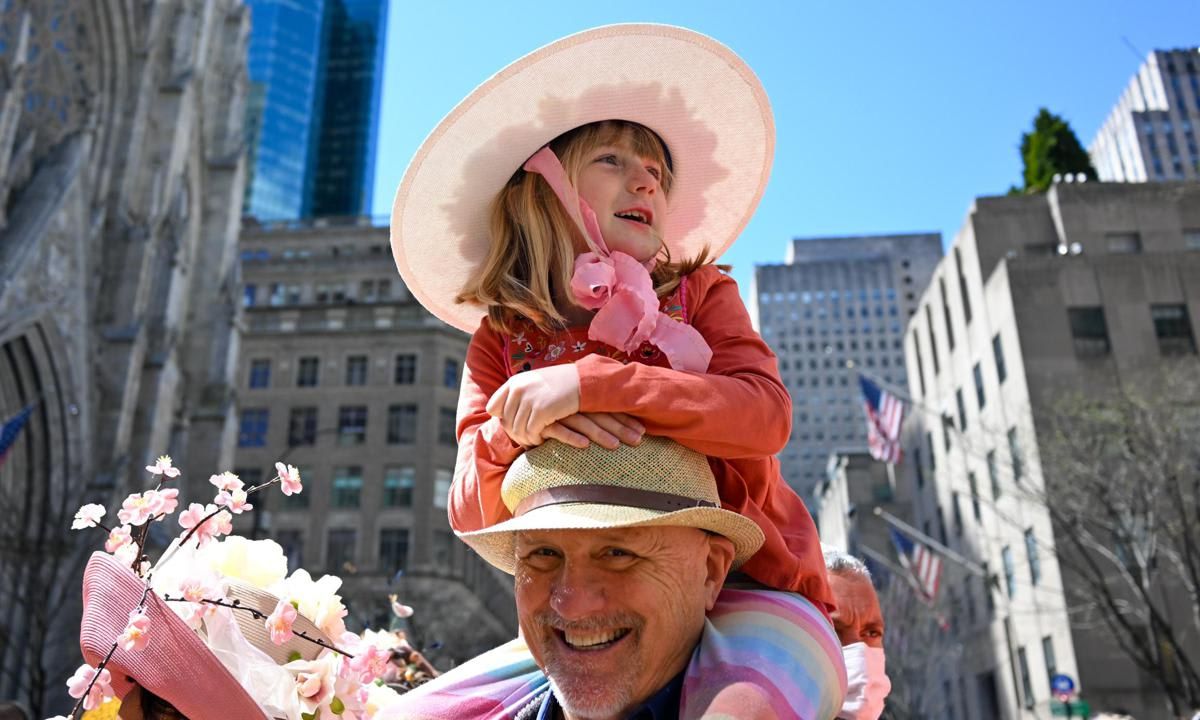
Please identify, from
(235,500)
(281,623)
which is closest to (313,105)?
(235,500)

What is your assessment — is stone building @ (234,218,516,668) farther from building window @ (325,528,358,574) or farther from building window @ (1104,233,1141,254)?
building window @ (1104,233,1141,254)

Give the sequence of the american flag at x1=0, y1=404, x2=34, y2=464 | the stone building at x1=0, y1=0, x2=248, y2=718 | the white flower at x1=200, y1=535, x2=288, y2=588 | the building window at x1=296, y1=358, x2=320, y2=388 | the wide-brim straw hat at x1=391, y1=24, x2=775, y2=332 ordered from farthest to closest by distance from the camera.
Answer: the building window at x1=296, y1=358, x2=320, y2=388
the stone building at x1=0, y1=0, x2=248, y2=718
the american flag at x1=0, y1=404, x2=34, y2=464
the wide-brim straw hat at x1=391, y1=24, x2=775, y2=332
the white flower at x1=200, y1=535, x2=288, y2=588

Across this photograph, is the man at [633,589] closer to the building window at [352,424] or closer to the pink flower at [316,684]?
the pink flower at [316,684]

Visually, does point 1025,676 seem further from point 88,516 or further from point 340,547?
point 88,516

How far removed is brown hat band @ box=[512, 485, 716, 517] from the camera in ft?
8.07

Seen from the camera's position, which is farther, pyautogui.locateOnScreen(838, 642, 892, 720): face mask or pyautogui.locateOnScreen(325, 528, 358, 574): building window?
pyautogui.locateOnScreen(325, 528, 358, 574): building window

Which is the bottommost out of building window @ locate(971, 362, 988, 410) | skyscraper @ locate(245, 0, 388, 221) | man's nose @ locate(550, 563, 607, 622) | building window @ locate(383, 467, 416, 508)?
man's nose @ locate(550, 563, 607, 622)

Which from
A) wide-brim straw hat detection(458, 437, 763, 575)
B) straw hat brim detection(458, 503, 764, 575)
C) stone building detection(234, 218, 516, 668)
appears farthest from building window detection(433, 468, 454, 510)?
wide-brim straw hat detection(458, 437, 763, 575)

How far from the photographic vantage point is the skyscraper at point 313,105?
127m

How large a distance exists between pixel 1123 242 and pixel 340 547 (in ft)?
127

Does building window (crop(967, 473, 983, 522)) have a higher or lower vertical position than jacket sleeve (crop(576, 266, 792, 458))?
higher

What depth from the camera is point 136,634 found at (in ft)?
8.00

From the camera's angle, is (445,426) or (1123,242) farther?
(445,426)

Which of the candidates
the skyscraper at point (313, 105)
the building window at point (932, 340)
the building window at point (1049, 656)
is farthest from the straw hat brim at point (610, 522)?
the skyscraper at point (313, 105)
